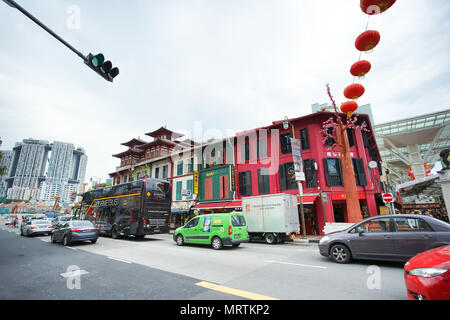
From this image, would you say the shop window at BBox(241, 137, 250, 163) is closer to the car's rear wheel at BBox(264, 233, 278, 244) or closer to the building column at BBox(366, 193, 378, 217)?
the car's rear wheel at BBox(264, 233, 278, 244)

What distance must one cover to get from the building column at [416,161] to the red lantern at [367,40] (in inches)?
1327

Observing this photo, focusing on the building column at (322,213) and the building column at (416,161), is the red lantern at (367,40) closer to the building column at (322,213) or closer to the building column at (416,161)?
the building column at (322,213)

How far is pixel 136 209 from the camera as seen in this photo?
14328mm

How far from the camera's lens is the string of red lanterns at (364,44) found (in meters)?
5.13

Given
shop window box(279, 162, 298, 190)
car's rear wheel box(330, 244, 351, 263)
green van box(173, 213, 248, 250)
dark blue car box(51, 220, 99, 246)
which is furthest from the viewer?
shop window box(279, 162, 298, 190)

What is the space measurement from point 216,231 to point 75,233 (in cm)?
822

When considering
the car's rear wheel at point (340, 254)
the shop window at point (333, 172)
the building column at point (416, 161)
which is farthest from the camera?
the building column at point (416, 161)

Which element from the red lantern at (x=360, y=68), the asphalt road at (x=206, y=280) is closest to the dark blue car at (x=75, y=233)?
the asphalt road at (x=206, y=280)

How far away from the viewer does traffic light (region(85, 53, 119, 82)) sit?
5395 mm

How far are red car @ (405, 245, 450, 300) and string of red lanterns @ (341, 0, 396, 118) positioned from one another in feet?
18.1

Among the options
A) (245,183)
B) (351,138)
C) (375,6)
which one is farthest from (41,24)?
(351,138)

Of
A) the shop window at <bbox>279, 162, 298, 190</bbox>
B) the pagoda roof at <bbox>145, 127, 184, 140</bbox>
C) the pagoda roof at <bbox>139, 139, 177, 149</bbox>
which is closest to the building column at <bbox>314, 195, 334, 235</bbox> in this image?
the shop window at <bbox>279, 162, 298, 190</bbox>

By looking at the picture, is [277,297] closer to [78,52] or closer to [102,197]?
[78,52]

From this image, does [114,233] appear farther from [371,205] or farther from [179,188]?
[371,205]
